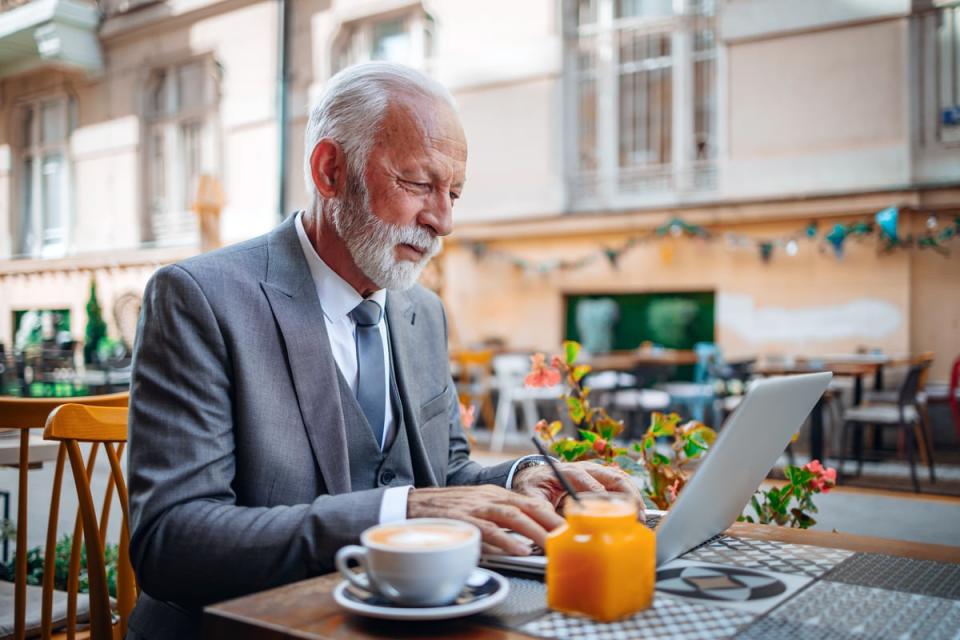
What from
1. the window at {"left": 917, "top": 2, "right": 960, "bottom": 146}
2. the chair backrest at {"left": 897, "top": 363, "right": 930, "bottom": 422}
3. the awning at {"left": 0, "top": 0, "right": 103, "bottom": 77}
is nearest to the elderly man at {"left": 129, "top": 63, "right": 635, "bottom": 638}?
the chair backrest at {"left": 897, "top": 363, "right": 930, "bottom": 422}

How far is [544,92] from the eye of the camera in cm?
976

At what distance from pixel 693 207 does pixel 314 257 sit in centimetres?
774

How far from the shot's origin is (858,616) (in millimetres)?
847

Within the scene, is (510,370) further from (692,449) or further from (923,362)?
(692,449)

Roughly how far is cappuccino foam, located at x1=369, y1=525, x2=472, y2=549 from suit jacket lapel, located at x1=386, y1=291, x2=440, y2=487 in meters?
0.66

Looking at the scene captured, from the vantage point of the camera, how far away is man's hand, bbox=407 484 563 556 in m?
1.00

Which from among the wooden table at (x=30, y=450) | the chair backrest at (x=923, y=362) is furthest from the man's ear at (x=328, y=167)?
the chair backrest at (x=923, y=362)

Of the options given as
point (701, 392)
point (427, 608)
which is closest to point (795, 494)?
point (427, 608)

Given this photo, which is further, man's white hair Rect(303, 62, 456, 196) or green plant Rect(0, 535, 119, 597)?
green plant Rect(0, 535, 119, 597)

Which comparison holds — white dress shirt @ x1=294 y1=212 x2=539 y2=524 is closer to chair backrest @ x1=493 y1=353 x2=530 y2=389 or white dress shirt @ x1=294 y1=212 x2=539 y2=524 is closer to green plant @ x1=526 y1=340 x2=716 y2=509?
green plant @ x1=526 y1=340 x2=716 y2=509

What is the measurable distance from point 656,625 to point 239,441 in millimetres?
695

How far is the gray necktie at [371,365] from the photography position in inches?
58.9

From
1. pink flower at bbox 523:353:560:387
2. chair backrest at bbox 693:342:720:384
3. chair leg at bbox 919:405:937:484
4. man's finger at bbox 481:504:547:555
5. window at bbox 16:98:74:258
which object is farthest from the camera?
Answer: window at bbox 16:98:74:258

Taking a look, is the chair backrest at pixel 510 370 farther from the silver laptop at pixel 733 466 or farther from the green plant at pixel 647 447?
the silver laptop at pixel 733 466
